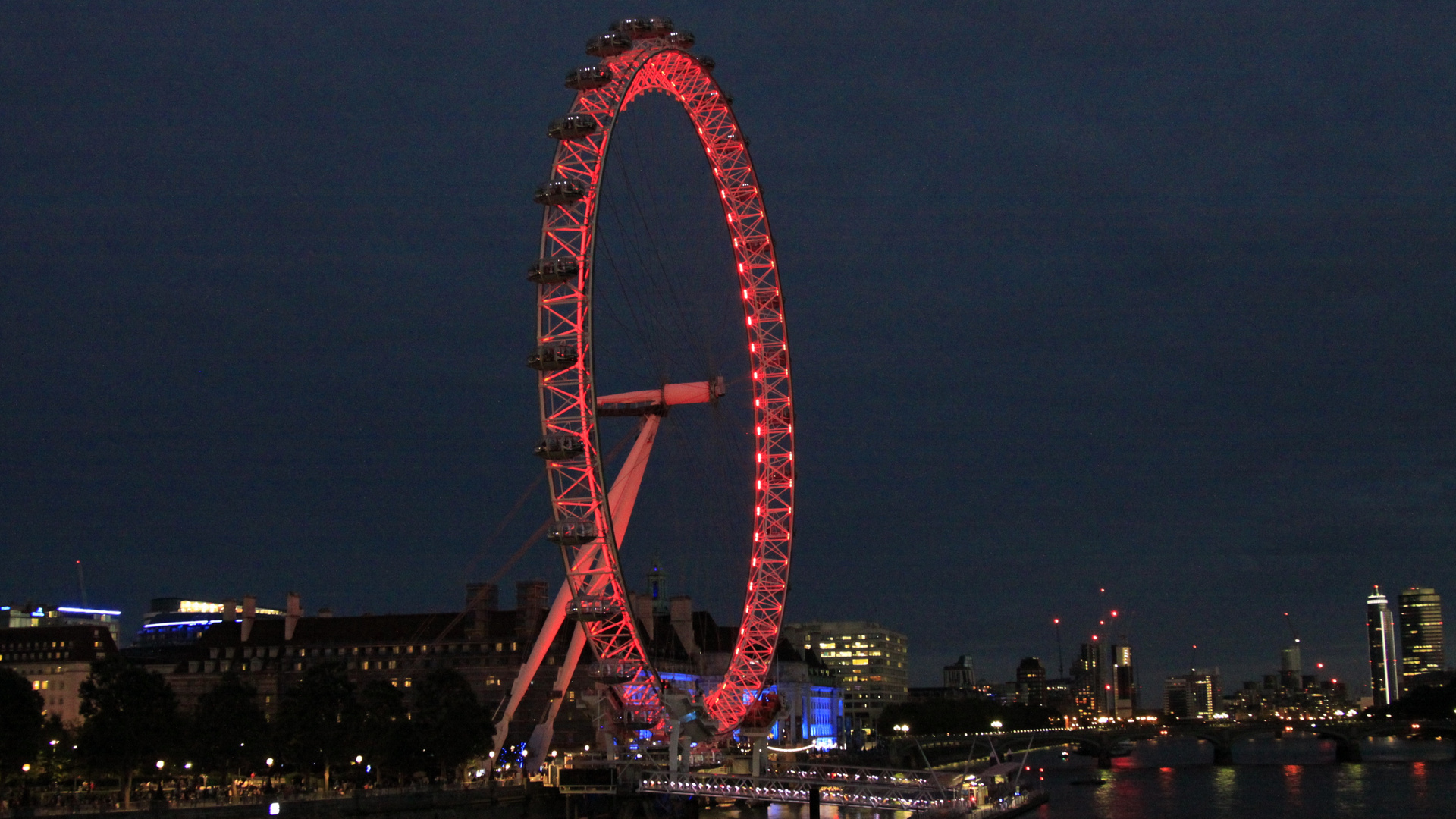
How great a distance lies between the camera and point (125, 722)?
65062mm

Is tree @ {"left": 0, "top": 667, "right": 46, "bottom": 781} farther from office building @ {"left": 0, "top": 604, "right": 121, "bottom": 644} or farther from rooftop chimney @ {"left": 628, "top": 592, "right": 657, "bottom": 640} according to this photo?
office building @ {"left": 0, "top": 604, "right": 121, "bottom": 644}

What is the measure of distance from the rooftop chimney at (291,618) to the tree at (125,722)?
4962 cm

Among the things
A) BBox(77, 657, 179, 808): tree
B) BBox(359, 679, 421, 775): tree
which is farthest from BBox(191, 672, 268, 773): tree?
BBox(359, 679, 421, 775): tree

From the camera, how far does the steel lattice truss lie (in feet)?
204

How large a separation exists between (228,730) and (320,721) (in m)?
4.87

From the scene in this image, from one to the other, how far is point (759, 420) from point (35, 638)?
74750 millimetres

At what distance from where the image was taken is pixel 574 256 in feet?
205

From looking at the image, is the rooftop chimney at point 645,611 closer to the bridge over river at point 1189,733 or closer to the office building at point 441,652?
the office building at point 441,652

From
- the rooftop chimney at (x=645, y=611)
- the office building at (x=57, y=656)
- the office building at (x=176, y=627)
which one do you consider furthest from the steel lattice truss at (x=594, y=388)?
the office building at (x=176, y=627)

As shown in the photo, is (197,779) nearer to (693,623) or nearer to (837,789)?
(837,789)

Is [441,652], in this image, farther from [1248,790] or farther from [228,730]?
[1248,790]

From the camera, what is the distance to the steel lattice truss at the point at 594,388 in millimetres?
62188

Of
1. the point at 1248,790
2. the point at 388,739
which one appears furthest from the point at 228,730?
the point at 1248,790

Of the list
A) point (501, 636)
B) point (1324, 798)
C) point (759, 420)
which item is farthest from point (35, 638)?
point (1324, 798)
